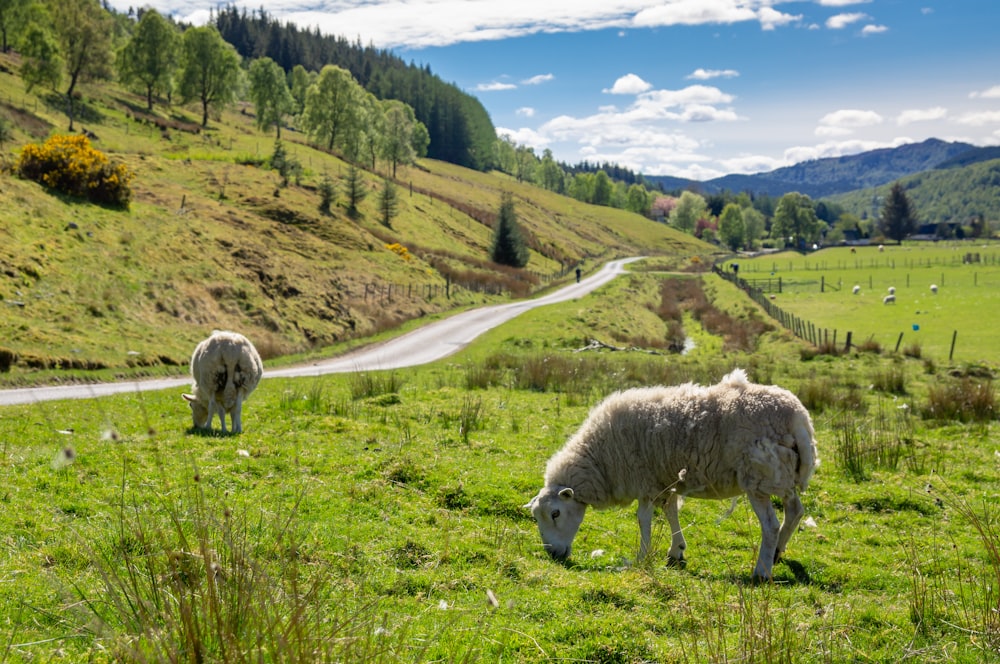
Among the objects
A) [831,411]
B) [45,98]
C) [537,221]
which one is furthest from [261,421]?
[537,221]

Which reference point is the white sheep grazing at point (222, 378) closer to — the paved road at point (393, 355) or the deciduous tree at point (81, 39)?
the paved road at point (393, 355)

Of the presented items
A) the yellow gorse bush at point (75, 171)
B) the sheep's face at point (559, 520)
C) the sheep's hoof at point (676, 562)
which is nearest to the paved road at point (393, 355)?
the sheep's face at point (559, 520)

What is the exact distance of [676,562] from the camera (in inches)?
362

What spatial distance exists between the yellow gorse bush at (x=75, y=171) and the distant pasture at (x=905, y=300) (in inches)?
1770

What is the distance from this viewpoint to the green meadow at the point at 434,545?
481 centimetres

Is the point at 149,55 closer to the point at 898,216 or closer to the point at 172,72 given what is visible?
the point at 172,72

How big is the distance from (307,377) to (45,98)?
73353 millimetres

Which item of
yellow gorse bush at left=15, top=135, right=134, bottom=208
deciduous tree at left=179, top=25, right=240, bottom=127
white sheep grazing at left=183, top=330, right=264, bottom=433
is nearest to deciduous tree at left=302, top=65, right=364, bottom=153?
deciduous tree at left=179, top=25, right=240, bottom=127

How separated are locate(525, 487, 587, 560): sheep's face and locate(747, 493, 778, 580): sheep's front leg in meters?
2.42

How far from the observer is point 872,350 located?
119 feet

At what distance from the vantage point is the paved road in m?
21.7

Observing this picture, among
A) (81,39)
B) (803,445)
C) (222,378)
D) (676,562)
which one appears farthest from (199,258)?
→ (81,39)

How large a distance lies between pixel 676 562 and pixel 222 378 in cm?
1084

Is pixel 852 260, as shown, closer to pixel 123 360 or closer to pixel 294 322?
pixel 294 322
